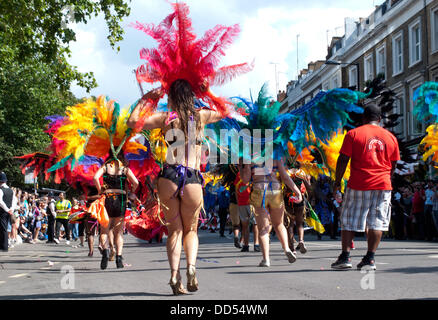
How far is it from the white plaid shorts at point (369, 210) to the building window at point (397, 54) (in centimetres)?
2757

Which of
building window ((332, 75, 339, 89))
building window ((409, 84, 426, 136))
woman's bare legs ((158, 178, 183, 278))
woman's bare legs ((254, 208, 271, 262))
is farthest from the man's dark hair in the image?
building window ((332, 75, 339, 89))

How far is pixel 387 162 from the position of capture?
7457 mm

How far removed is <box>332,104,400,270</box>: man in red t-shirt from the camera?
24.1 feet

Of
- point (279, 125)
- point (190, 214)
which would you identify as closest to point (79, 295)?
point (190, 214)

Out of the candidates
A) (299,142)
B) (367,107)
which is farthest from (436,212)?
(367,107)

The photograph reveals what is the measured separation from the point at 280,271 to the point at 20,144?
4185 centimetres

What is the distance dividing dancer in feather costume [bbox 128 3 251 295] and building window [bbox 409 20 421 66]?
27533 millimetres

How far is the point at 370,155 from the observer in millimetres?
7340

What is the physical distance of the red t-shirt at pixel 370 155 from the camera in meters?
7.34

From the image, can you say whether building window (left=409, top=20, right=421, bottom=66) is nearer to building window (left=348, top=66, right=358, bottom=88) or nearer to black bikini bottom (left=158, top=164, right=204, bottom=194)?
building window (left=348, top=66, right=358, bottom=88)

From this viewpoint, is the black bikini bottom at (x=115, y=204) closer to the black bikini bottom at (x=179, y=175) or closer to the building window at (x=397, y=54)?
the black bikini bottom at (x=179, y=175)

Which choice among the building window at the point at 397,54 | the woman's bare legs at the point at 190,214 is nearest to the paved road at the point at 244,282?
the woman's bare legs at the point at 190,214

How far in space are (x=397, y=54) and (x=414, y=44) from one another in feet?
7.53
